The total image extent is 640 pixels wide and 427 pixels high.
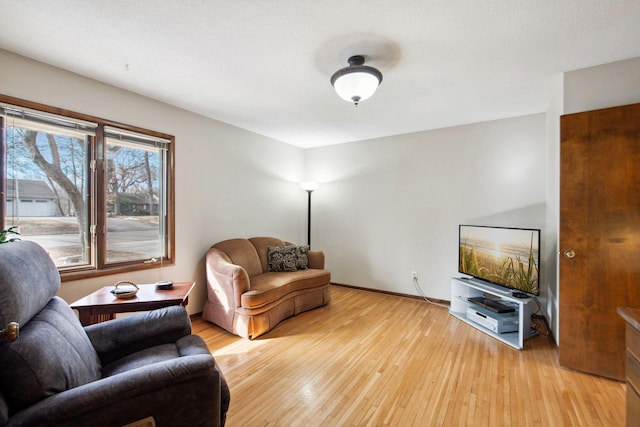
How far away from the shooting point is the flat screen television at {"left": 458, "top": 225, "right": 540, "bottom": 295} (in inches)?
109

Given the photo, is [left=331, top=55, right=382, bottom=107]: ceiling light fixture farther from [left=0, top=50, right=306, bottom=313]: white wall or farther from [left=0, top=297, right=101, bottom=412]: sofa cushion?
A: [left=0, top=297, right=101, bottom=412]: sofa cushion

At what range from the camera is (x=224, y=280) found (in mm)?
2906

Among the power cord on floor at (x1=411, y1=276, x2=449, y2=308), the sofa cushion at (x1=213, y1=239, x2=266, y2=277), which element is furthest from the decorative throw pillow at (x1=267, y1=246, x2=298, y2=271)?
the power cord on floor at (x1=411, y1=276, x2=449, y2=308)

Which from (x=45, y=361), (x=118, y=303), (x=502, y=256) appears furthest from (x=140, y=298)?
(x=502, y=256)

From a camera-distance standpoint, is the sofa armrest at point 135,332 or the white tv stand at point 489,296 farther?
the white tv stand at point 489,296

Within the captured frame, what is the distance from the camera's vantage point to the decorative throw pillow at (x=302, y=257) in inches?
150

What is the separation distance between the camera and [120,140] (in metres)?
2.68

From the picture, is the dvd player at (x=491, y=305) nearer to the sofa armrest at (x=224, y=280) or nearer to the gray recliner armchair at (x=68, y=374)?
the sofa armrest at (x=224, y=280)

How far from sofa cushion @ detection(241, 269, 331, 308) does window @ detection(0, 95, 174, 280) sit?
105 cm

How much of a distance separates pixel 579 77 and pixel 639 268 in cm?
155

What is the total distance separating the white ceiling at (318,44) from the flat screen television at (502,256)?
1433 mm

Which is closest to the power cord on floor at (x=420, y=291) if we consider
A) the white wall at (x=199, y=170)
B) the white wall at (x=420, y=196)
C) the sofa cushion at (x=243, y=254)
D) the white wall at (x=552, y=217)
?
the white wall at (x=420, y=196)

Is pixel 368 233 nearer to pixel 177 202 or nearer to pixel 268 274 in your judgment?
pixel 268 274

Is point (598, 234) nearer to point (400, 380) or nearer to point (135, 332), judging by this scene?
point (400, 380)
